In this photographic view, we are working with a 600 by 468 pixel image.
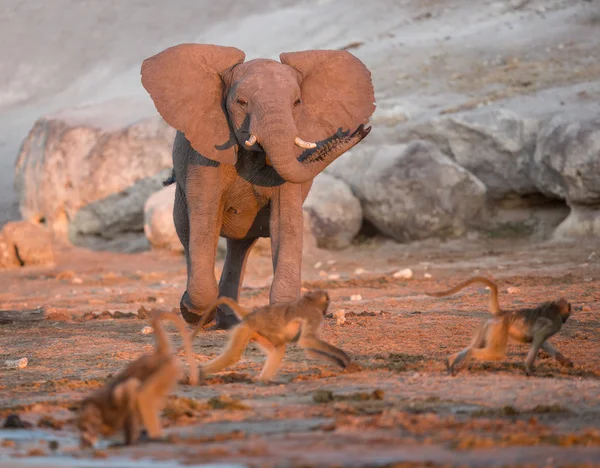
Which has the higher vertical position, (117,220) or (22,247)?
(117,220)

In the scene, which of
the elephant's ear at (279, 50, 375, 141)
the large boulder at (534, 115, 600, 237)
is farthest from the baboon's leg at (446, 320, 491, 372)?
the large boulder at (534, 115, 600, 237)

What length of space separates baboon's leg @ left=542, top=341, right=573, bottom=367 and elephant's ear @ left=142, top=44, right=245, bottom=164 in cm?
409

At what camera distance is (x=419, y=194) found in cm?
2086

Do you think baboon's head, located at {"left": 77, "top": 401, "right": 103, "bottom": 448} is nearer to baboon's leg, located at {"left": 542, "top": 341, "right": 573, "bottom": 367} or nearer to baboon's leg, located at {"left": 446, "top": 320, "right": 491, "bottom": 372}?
baboon's leg, located at {"left": 446, "top": 320, "right": 491, "bottom": 372}

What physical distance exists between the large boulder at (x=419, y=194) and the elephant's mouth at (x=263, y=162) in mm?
10014

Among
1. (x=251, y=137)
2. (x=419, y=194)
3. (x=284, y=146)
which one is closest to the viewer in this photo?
(x=284, y=146)

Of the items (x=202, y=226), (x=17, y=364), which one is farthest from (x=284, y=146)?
(x=17, y=364)

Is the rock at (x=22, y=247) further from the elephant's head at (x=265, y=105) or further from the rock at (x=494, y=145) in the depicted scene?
the elephant's head at (x=265, y=105)

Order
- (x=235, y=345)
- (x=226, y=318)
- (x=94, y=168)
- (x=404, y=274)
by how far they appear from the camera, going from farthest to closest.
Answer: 1. (x=94, y=168)
2. (x=404, y=274)
3. (x=226, y=318)
4. (x=235, y=345)

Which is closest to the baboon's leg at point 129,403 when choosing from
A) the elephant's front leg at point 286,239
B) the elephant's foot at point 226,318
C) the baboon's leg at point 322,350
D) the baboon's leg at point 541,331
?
the baboon's leg at point 322,350

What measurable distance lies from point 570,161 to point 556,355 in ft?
40.5

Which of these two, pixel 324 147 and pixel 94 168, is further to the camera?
pixel 94 168

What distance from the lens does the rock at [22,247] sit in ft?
73.0

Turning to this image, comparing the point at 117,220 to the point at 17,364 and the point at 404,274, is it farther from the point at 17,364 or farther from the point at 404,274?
the point at 17,364
